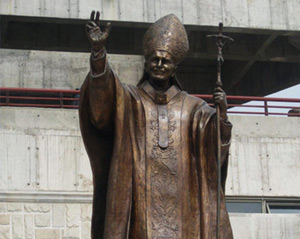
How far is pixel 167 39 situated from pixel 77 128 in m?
10.7

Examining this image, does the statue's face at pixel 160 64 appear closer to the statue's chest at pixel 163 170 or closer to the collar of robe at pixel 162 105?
the collar of robe at pixel 162 105

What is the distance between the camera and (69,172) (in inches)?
821

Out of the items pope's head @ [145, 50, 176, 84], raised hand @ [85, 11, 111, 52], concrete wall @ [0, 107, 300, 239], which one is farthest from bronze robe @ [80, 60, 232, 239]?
concrete wall @ [0, 107, 300, 239]

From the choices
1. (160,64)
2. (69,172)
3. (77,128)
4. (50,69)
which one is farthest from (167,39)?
(50,69)

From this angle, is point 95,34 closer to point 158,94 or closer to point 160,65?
point 160,65

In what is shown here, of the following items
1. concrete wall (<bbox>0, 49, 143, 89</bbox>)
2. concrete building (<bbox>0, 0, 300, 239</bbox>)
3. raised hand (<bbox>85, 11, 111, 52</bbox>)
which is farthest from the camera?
concrete wall (<bbox>0, 49, 143, 89</bbox>)

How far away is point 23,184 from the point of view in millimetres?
20484

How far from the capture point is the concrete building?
807 inches

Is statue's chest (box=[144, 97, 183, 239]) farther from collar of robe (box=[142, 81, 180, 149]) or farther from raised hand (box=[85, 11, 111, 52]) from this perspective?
raised hand (box=[85, 11, 111, 52])

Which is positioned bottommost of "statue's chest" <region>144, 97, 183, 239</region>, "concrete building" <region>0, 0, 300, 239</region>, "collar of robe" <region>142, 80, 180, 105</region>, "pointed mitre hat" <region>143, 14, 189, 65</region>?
"statue's chest" <region>144, 97, 183, 239</region>

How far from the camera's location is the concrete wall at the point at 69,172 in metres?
20.4

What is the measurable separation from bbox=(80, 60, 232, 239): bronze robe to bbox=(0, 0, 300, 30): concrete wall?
13.1 m

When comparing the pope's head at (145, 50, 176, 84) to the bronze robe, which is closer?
the bronze robe

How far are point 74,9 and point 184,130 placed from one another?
13352 mm
